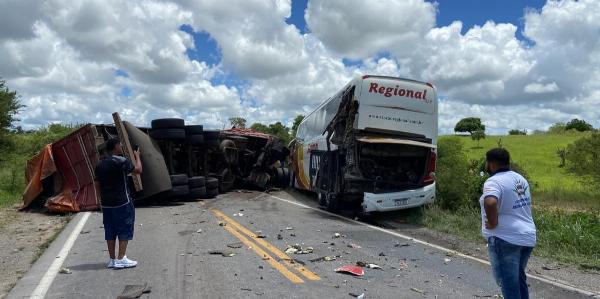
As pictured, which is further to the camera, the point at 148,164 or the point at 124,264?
the point at 148,164

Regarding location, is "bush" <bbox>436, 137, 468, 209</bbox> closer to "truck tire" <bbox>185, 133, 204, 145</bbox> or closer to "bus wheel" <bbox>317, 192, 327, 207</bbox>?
"bus wheel" <bbox>317, 192, 327, 207</bbox>

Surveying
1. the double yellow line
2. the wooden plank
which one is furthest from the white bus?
the wooden plank

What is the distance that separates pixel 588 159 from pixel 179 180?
16.6 meters

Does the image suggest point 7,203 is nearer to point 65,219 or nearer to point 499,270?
point 65,219

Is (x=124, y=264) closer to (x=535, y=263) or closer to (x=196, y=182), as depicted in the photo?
(x=535, y=263)

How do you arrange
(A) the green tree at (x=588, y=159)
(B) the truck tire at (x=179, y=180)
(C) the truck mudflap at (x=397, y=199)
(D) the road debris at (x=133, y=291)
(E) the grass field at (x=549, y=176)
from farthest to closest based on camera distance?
(E) the grass field at (x=549, y=176), (A) the green tree at (x=588, y=159), (B) the truck tire at (x=179, y=180), (C) the truck mudflap at (x=397, y=199), (D) the road debris at (x=133, y=291)

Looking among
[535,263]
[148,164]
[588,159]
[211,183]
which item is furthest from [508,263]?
[588,159]

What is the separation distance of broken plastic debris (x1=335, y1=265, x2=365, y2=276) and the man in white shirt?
2.47 metres

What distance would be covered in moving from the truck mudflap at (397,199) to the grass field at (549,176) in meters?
4.13

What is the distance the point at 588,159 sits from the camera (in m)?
21.7

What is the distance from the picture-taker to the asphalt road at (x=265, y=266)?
592 cm

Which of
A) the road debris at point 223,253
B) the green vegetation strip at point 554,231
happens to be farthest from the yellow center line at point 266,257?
the green vegetation strip at point 554,231

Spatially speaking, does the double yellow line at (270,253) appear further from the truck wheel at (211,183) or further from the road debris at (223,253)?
the truck wheel at (211,183)

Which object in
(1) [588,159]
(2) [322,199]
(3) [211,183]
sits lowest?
(2) [322,199]
